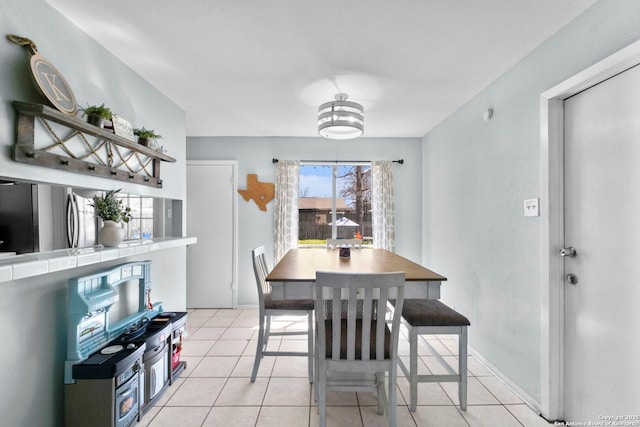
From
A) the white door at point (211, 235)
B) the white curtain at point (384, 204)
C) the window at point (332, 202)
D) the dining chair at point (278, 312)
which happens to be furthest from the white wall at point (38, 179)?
the white curtain at point (384, 204)

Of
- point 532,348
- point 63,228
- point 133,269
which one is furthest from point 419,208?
point 63,228

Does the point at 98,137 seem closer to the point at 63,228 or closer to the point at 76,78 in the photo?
the point at 76,78

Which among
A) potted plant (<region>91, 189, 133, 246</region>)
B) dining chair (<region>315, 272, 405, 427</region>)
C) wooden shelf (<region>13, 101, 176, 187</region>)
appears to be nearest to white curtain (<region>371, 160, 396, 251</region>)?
dining chair (<region>315, 272, 405, 427</region>)

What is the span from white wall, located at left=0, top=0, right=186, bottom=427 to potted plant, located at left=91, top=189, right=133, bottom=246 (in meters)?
0.10

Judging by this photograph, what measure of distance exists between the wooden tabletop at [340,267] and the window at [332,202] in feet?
4.91

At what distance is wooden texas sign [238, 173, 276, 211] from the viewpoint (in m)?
4.34

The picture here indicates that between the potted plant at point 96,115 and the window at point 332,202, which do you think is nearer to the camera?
the potted plant at point 96,115

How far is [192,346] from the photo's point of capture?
309 cm

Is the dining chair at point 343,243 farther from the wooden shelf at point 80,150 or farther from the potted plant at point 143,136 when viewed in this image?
the potted plant at point 143,136

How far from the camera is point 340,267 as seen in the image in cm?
234

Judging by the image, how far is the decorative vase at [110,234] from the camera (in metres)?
1.95

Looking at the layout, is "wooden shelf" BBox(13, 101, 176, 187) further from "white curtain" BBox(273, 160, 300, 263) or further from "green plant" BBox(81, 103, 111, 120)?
"white curtain" BBox(273, 160, 300, 263)

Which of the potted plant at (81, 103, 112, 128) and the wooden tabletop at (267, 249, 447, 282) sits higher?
the potted plant at (81, 103, 112, 128)

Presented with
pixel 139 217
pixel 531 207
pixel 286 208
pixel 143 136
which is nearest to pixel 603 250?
pixel 531 207
